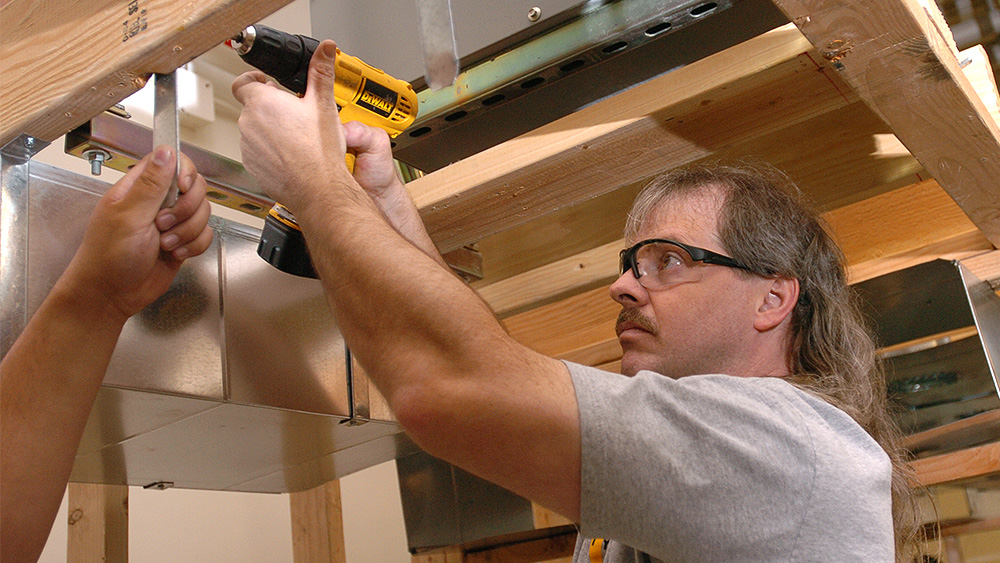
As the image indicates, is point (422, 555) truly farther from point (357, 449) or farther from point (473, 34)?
point (473, 34)

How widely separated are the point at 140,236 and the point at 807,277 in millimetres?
1008

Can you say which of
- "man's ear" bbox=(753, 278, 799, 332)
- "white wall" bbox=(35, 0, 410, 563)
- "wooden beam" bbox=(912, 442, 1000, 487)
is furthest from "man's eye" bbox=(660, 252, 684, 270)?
"white wall" bbox=(35, 0, 410, 563)

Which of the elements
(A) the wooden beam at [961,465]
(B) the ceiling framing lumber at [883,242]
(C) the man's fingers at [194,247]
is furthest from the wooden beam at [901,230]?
(C) the man's fingers at [194,247]

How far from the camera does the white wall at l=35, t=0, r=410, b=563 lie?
3.48m

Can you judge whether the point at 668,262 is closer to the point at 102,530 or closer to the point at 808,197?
the point at 808,197

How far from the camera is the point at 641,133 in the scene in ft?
4.41

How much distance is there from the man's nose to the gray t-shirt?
0.37 m

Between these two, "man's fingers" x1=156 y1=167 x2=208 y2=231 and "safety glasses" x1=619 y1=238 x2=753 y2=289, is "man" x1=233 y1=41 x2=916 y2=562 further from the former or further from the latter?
"safety glasses" x1=619 y1=238 x2=753 y2=289

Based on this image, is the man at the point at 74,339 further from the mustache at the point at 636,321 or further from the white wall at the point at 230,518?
the white wall at the point at 230,518

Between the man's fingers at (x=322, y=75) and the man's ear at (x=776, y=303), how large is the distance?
70cm

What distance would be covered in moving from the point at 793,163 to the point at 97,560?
193 centimetres

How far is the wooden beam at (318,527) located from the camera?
8.50 ft

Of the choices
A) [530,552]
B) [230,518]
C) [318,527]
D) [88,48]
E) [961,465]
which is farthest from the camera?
[230,518]

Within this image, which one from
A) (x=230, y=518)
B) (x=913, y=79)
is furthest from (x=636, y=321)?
(x=230, y=518)
